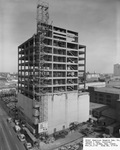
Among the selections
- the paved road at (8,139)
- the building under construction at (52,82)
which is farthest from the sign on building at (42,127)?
the paved road at (8,139)

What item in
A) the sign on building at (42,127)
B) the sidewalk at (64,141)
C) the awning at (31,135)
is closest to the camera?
the sidewalk at (64,141)

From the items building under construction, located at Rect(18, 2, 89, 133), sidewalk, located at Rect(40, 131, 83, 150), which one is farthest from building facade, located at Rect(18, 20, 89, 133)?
sidewalk, located at Rect(40, 131, 83, 150)

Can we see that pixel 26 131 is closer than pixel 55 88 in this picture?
Yes

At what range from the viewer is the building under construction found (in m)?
16.1

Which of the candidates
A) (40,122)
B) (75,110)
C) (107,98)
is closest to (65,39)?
(75,110)

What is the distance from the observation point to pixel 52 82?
17172 millimetres

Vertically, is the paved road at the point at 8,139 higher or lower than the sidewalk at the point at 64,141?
lower

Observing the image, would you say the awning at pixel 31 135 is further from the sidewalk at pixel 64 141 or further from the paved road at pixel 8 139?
the paved road at pixel 8 139

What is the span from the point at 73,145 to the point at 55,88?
8.41 meters

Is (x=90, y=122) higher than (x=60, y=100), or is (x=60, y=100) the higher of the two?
(x=60, y=100)

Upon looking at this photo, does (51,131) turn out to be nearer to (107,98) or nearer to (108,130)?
(108,130)

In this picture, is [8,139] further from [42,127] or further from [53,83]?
[53,83]

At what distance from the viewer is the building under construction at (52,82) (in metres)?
16.1

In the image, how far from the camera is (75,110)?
19.3m
